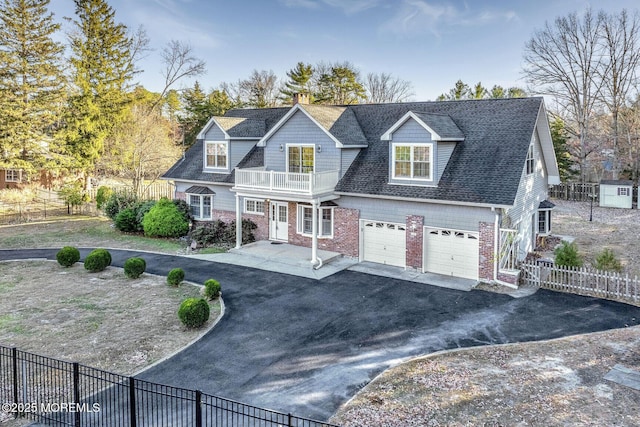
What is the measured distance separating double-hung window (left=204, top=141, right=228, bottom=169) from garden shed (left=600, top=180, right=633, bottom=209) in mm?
29649

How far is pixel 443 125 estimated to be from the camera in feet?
62.1

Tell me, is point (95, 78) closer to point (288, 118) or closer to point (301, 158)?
point (288, 118)

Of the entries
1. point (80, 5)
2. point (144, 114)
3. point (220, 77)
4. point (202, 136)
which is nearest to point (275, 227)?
point (202, 136)

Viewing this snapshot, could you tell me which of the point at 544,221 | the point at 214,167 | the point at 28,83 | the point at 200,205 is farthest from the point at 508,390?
the point at 28,83

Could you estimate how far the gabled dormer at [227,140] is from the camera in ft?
82.0

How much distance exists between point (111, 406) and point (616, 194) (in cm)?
3790

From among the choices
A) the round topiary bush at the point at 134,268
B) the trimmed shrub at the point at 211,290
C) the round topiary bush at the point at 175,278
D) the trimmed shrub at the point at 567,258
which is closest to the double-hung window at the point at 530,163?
the trimmed shrub at the point at 567,258

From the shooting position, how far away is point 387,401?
8898mm

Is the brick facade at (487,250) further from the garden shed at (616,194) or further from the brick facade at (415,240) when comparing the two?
the garden shed at (616,194)

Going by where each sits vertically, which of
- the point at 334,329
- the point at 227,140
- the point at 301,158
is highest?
the point at 227,140

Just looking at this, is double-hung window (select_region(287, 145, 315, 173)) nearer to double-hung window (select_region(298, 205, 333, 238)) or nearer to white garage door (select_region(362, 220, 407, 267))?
double-hung window (select_region(298, 205, 333, 238))

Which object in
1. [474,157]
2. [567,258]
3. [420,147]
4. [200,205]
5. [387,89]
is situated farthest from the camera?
[387,89]

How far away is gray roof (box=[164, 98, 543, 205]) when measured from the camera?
1698 centimetres

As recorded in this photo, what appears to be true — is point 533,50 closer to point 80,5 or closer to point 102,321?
point 80,5
